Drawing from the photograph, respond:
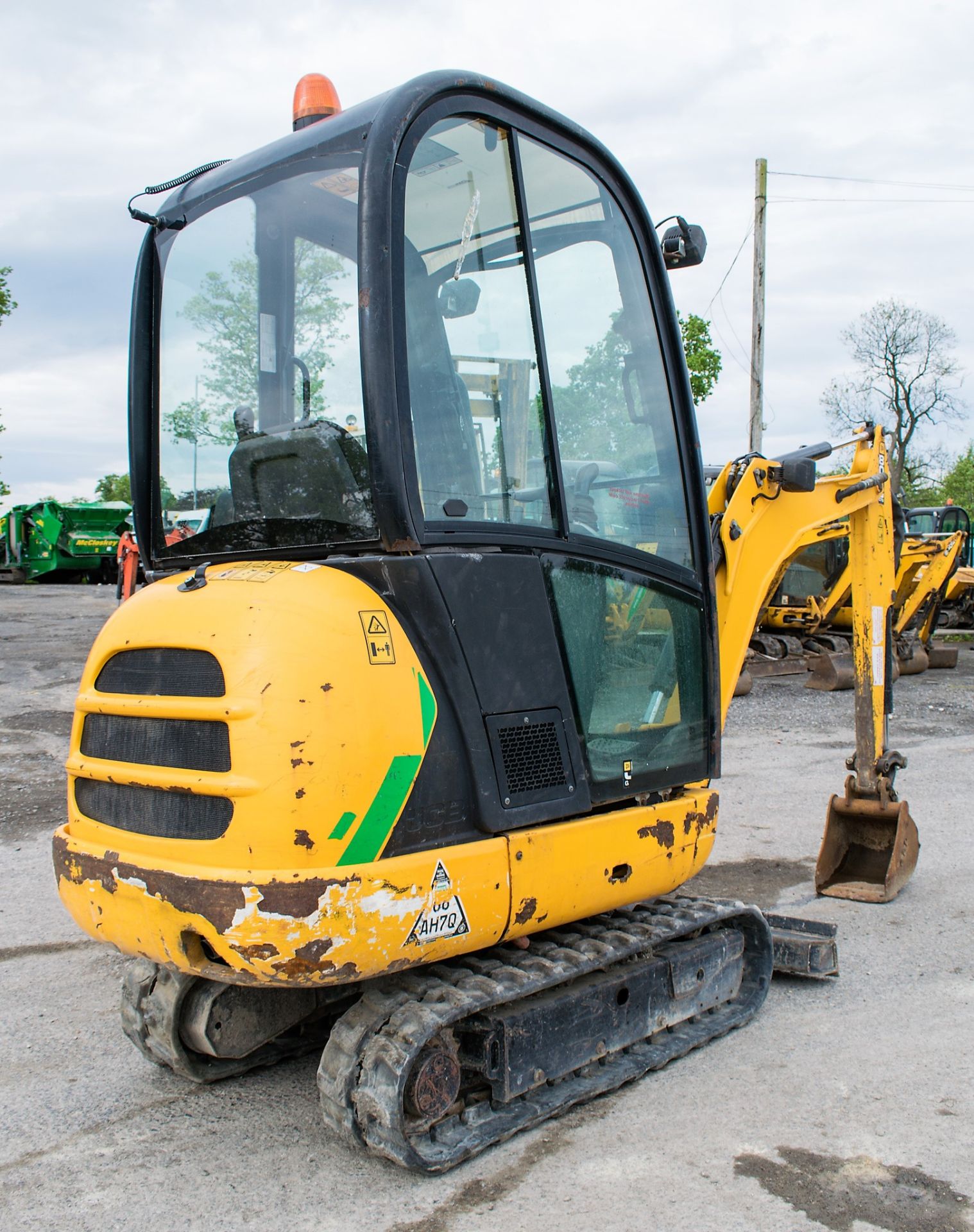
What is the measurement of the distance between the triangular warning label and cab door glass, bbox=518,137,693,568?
1.12 metres

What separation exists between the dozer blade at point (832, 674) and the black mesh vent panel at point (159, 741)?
Answer: 430 inches

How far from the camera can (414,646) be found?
2740 mm

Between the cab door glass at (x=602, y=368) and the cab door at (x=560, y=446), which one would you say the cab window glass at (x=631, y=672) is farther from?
the cab door glass at (x=602, y=368)

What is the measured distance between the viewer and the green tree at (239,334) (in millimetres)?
3018

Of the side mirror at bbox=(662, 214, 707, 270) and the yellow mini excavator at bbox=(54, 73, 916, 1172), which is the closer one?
the yellow mini excavator at bbox=(54, 73, 916, 1172)

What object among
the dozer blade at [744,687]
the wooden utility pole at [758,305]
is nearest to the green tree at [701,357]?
the wooden utility pole at [758,305]

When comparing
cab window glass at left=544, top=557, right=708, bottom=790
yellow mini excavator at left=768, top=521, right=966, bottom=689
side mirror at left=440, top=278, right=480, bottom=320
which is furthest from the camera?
yellow mini excavator at left=768, top=521, right=966, bottom=689

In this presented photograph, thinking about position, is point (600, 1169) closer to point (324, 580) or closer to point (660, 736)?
point (660, 736)

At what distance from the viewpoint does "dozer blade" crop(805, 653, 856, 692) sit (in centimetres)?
1278

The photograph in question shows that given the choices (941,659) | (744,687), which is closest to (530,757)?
(744,687)

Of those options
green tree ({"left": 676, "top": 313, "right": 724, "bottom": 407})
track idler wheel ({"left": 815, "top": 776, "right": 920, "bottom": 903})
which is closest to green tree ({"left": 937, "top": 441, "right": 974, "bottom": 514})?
green tree ({"left": 676, "top": 313, "right": 724, "bottom": 407})

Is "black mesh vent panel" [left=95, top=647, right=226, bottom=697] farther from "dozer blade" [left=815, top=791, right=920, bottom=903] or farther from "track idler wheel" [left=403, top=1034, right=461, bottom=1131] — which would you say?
"dozer blade" [left=815, top=791, right=920, bottom=903]

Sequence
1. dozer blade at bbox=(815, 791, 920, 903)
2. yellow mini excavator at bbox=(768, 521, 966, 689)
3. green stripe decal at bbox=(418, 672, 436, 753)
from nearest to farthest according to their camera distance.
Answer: green stripe decal at bbox=(418, 672, 436, 753), dozer blade at bbox=(815, 791, 920, 903), yellow mini excavator at bbox=(768, 521, 966, 689)

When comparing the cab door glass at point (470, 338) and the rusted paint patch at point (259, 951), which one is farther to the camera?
the cab door glass at point (470, 338)
